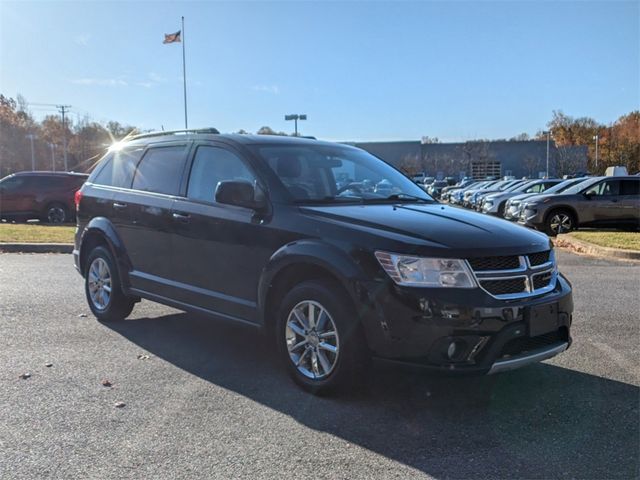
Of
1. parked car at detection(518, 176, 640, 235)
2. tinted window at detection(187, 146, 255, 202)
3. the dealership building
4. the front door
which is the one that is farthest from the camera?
the dealership building

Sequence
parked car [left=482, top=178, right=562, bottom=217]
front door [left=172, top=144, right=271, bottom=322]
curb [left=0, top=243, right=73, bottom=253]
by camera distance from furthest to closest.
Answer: parked car [left=482, top=178, right=562, bottom=217]
curb [left=0, top=243, right=73, bottom=253]
front door [left=172, top=144, right=271, bottom=322]

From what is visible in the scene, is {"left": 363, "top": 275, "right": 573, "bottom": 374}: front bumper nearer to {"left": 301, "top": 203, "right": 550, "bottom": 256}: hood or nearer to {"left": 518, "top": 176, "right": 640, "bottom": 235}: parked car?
{"left": 301, "top": 203, "right": 550, "bottom": 256}: hood

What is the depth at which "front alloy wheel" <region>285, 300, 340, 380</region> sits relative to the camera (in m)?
3.99

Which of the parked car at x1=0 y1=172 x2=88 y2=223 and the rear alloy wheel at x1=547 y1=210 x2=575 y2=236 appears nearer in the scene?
the rear alloy wheel at x1=547 y1=210 x2=575 y2=236

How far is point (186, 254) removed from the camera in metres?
5.10

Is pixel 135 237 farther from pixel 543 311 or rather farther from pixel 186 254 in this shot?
A: pixel 543 311

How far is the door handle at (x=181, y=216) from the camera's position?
16.7 feet

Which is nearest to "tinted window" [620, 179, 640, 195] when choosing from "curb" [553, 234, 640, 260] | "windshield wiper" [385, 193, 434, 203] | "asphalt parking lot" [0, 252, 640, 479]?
"curb" [553, 234, 640, 260]

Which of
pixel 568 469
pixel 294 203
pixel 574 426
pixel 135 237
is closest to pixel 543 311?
pixel 574 426

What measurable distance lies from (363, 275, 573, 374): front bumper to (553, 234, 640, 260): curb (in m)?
8.88

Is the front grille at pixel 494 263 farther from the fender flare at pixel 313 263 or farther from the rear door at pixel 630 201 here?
the rear door at pixel 630 201

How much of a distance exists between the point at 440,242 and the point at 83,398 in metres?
2.70

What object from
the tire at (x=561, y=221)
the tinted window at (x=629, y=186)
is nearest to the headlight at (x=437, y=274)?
the tire at (x=561, y=221)

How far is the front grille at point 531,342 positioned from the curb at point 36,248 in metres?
10.7
